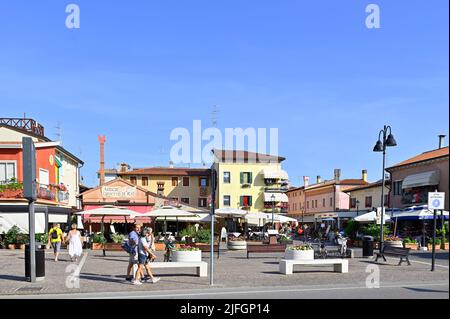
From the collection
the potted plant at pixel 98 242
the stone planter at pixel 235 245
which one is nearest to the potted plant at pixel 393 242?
the stone planter at pixel 235 245

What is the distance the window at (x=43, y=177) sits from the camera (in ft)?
123

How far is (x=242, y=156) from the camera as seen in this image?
224 ft

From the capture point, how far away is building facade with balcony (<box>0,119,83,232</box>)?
106ft

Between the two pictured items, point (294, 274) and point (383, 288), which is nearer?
point (383, 288)

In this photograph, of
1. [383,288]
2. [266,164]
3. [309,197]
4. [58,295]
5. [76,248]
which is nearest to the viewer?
[58,295]

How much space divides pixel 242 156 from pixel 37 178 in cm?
3598

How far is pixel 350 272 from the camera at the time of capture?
1705cm

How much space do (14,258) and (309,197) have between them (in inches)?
2571

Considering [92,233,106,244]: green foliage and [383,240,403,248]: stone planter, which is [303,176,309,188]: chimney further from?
[383,240,403,248]: stone planter

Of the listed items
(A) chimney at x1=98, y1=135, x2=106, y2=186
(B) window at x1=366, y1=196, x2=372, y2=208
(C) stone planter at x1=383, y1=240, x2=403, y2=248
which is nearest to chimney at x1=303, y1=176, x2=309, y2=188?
(B) window at x1=366, y1=196, x2=372, y2=208

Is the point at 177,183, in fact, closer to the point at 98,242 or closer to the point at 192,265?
the point at 98,242

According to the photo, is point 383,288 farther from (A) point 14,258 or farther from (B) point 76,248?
(A) point 14,258

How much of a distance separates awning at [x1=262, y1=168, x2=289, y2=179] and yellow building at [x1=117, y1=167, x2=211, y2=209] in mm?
7943
